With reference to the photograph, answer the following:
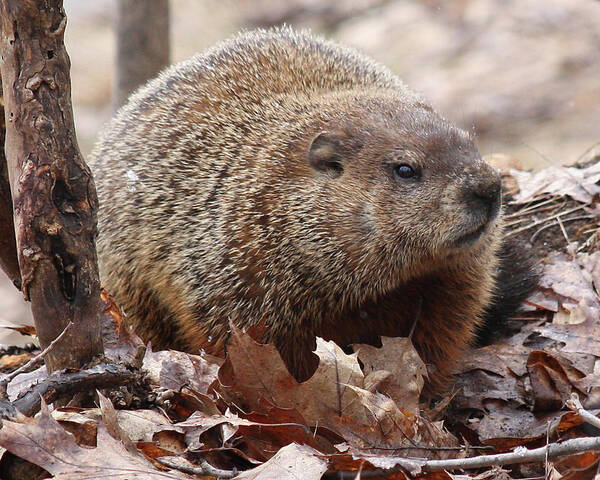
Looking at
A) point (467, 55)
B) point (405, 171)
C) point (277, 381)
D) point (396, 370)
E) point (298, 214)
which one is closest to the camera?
point (277, 381)

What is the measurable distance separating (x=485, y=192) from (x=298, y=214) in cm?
114

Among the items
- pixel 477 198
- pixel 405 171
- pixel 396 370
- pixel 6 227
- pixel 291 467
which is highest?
pixel 405 171

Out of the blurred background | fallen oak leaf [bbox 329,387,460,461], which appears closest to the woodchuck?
fallen oak leaf [bbox 329,387,460,461]

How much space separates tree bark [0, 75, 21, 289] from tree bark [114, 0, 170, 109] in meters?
3.79

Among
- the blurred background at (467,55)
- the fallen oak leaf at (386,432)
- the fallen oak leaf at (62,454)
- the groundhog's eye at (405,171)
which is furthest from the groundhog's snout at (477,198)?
the blurred background at (467,55)

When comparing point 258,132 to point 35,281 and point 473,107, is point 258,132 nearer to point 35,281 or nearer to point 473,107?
point 35,281

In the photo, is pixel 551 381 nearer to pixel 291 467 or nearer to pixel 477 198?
pixel 477 198

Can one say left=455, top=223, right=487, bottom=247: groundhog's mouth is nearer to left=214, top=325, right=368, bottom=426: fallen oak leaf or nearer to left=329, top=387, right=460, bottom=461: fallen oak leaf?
left=214, top=325, right=368, bottom=426: fallen oak leaf

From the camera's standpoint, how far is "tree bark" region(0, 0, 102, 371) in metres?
3.70

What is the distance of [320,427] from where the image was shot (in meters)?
4.10

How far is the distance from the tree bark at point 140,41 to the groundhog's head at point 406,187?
3584mm

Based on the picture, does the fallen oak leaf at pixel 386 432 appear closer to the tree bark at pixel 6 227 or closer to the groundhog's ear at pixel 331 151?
the groundhog's ear at pixel 331 151

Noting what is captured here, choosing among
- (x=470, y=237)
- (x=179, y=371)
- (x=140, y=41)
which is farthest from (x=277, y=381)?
(x=140, y=41)

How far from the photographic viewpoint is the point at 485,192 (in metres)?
4.70
